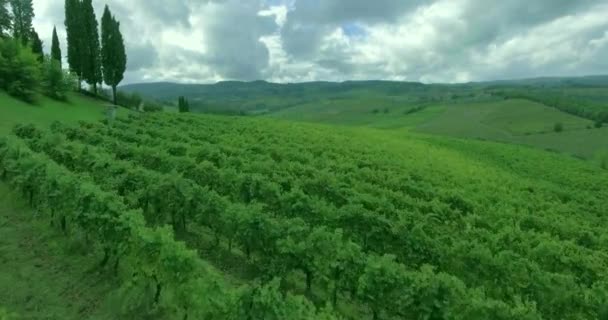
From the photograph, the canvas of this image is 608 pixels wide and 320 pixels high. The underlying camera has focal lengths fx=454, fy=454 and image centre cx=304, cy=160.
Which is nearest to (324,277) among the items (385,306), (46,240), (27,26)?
(385,306)

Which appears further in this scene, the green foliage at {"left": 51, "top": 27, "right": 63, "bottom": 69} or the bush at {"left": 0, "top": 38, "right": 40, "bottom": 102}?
the green foliage at {"left": 51, "top": 27, "right": 63, "bottom": 69}

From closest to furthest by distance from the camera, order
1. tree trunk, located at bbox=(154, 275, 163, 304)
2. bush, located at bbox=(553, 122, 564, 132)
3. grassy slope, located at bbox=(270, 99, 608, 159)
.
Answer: tree trunk, located at bbox=(154, 275, 163, 304), grassy slope, located at bbox=(270, 99, 608, 159), bush, located at bbox=(553, 122, 564, 132)

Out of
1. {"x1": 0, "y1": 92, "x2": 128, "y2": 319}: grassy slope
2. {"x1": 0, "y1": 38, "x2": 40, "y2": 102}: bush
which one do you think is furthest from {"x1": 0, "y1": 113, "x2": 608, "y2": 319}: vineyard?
{"x1": 0, "y1": 38, "x2": 40, "y2": 102}: bush

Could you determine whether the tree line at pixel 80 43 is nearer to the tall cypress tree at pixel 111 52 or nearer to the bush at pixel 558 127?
the tall cypress tree at pixel 111 52

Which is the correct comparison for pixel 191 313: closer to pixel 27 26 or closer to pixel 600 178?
pixel 600 178

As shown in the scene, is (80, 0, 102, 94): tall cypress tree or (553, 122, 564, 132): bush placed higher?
(80, 0, 102, 94): tall cypress tree

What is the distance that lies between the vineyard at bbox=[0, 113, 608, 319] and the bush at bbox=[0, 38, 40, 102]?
2800 cm

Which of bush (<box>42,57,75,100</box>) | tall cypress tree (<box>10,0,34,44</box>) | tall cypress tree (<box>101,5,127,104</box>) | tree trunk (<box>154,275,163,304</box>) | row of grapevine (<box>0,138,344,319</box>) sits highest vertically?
tall cypress tree (<box>10,0,34,44</box>)

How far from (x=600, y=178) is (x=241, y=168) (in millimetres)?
36011

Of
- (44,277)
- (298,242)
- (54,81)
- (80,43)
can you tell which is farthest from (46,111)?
(298,242)

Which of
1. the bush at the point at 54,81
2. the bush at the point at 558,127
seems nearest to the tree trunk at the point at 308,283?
the bush at the point at 54,81

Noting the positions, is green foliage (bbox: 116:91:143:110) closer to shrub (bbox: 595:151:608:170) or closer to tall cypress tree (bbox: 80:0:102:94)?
tall cypress tree (bbox: 80:0:102:94)

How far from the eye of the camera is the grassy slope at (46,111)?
127 feet

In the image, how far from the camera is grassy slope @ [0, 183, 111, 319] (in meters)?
10.8
